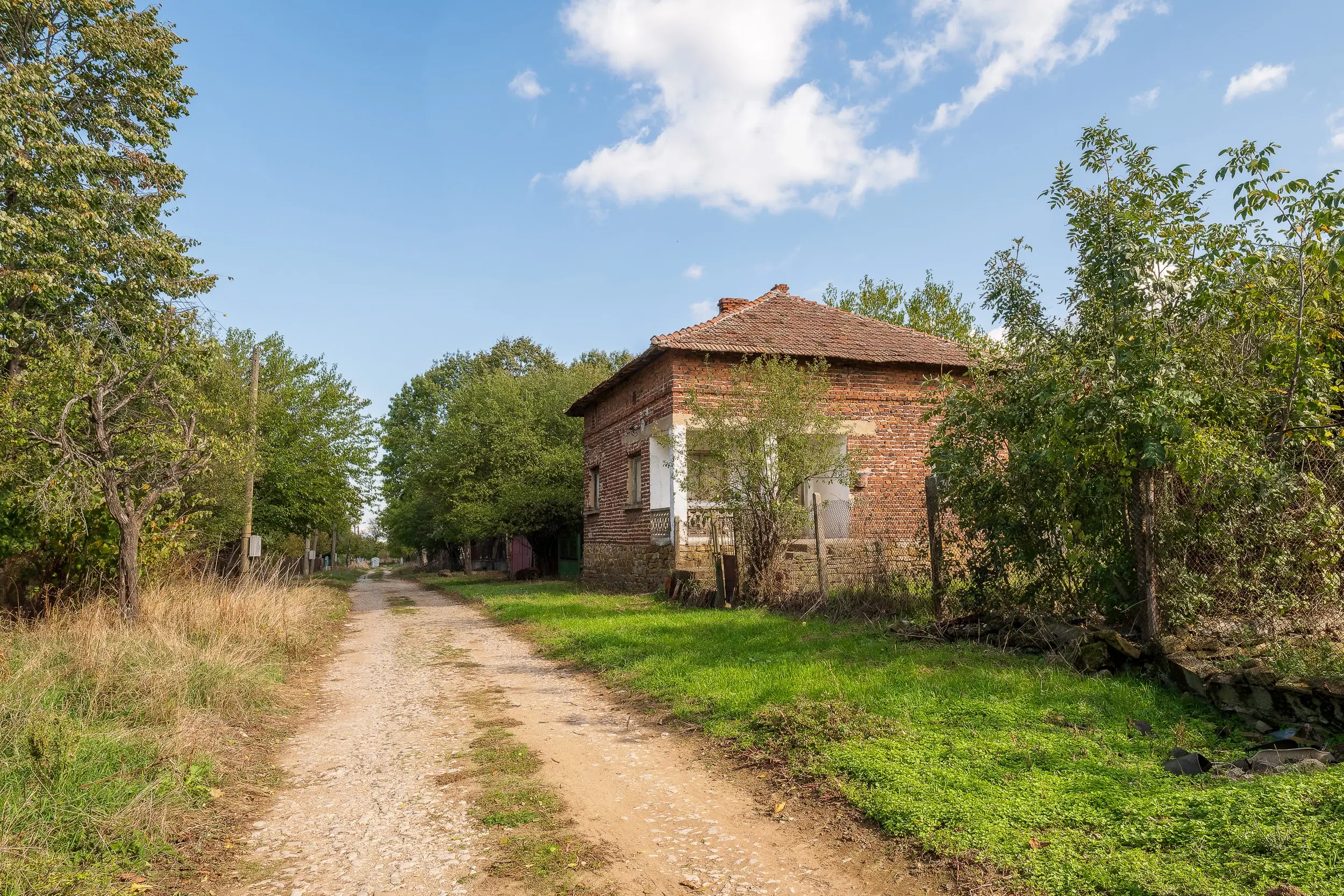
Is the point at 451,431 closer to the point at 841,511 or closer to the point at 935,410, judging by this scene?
the point at 841,511

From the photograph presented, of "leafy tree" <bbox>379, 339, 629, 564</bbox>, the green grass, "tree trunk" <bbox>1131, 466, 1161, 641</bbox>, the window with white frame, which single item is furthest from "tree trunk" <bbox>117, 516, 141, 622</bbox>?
"leafy tree" <bbox>379, 339, 629, 564</bbox>

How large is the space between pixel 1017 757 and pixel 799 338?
12.6 m

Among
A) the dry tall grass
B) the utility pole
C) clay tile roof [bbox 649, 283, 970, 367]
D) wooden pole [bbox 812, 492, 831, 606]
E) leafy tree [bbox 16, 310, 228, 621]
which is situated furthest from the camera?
the utility pole

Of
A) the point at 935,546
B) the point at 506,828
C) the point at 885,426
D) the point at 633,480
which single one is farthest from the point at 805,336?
the point at 506,828

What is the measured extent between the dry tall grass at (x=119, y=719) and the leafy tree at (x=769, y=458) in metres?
6.40

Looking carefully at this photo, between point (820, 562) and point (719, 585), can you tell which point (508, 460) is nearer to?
point (719, 585)

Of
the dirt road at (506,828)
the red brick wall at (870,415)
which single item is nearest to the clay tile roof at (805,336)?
the red brick wall at (870,415)

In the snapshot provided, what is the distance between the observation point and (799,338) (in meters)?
16.6

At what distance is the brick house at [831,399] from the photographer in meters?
15.5

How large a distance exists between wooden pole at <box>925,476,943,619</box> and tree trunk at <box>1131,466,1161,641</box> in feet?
7.99

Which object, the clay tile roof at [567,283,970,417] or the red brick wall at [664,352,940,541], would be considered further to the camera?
the red brick wall at [664,352,940,541]

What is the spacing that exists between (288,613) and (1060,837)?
33.4ft

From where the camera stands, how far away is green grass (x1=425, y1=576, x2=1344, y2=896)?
337cm

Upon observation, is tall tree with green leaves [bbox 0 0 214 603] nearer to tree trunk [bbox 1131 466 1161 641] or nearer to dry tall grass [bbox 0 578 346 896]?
dry tall grass [bbox 0 578 346 896]
